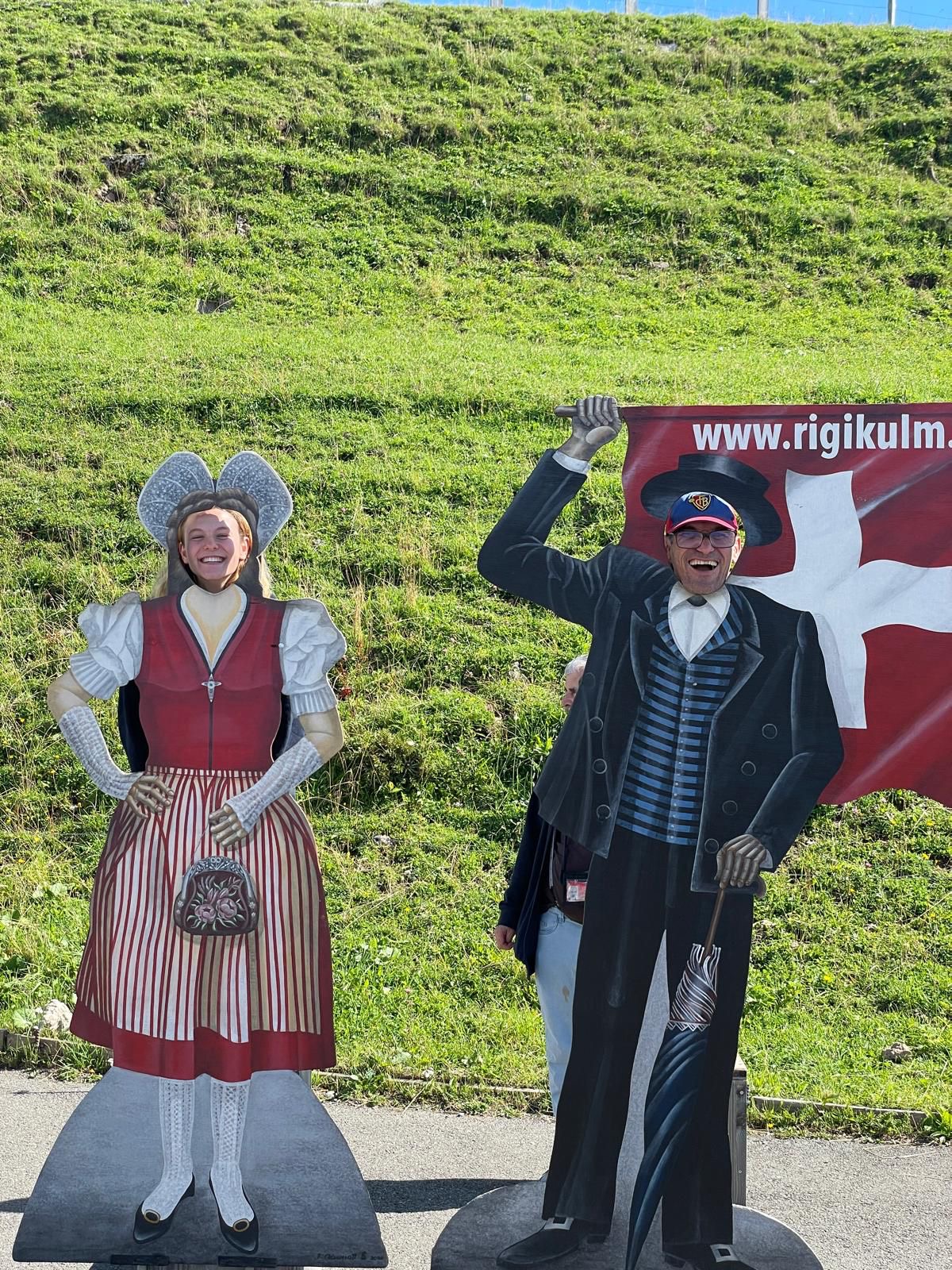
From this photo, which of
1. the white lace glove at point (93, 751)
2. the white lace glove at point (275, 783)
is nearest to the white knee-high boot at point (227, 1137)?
the white lace glove at point (275, 783)

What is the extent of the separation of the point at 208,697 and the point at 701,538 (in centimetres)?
191

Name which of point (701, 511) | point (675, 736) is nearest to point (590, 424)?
point (701, 511)

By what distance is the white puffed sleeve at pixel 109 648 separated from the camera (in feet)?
16.0

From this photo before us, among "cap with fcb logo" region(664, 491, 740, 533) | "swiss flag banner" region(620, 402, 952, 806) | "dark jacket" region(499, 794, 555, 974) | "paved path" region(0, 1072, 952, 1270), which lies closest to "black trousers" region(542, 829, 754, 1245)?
"dark jacket" region(499, 794, 555, 974)

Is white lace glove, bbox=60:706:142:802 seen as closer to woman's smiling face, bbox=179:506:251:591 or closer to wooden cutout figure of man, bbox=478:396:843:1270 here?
woman's smiling face, bbox=179:506:251:591

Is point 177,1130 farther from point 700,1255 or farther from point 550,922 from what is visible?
point 700,1255

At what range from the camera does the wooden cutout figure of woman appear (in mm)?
4777

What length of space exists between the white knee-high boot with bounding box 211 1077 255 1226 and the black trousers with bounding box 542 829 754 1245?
1.14m

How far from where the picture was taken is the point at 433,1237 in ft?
18.3

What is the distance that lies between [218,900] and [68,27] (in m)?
23.9

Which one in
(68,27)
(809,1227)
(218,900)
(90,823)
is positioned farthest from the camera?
(68,27)

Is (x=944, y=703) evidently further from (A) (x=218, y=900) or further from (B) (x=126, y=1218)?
(B) (x=126, y=1218)

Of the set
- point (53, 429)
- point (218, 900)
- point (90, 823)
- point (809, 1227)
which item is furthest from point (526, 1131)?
point (53, 429)

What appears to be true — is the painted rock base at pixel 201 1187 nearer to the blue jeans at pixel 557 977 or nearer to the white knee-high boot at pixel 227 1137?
the white knee-high boot at pixel 227 1137
